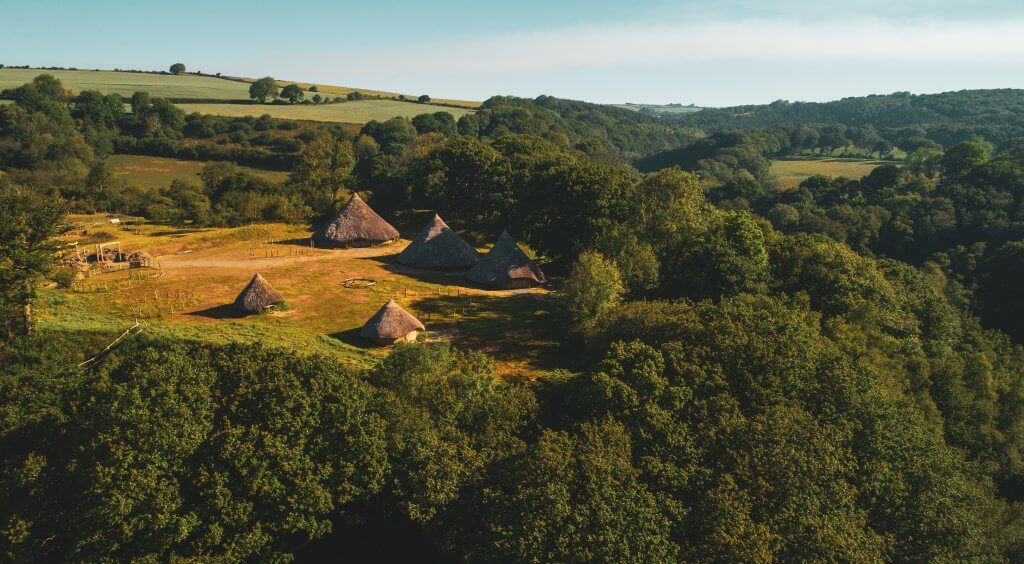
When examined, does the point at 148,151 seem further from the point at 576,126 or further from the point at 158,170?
the point at 576,126

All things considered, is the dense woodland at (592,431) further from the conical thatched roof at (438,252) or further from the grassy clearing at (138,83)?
the grassy clearing at (138,83)

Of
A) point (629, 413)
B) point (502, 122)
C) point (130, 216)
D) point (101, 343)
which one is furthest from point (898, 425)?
point (502, 122)

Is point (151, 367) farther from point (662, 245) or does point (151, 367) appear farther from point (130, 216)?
point (130, 216)

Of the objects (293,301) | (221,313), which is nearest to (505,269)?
(293,301)

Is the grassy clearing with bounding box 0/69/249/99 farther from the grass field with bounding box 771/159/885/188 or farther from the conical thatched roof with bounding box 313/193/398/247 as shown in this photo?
the grass field with bounding box 771/159/885/188

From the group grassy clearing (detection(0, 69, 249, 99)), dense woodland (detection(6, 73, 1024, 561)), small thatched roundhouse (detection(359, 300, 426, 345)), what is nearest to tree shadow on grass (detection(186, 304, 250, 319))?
dense woodland (detection(6, 73, 1024, 561))

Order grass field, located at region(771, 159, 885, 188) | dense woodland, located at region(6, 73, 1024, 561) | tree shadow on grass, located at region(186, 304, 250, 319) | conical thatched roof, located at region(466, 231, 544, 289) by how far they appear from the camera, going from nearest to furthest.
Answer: dense woodland, located at region(6, 73, 1024, 561) → tree shadow on grass, located at region(186, 304, 250, 319) → conical thatched roof, located at region(466, 231, 544, 289) → grass field, located at region(771, 159, 885, 188)
